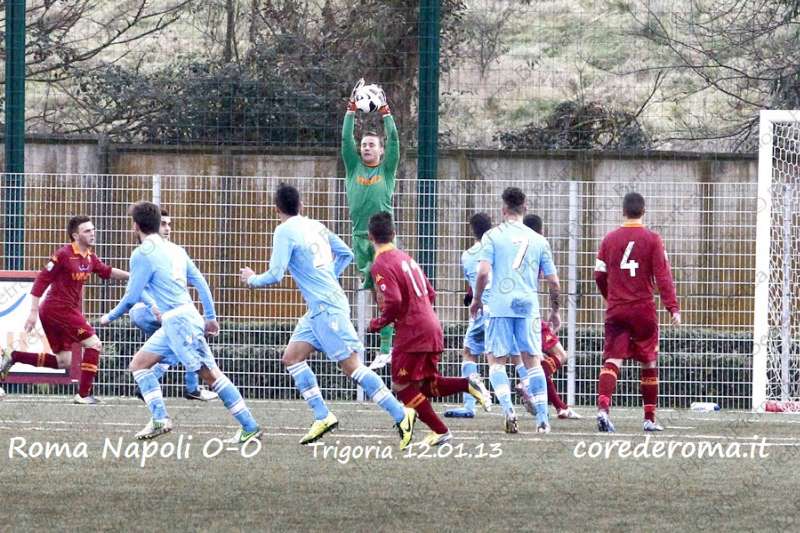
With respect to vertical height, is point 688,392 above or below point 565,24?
below

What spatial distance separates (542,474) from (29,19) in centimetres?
1466

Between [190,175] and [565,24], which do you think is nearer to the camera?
[190,175]

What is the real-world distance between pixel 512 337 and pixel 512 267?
0.57 meters

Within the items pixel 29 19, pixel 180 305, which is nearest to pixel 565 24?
pixel 29 19

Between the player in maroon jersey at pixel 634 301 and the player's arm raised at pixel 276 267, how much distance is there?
292cm

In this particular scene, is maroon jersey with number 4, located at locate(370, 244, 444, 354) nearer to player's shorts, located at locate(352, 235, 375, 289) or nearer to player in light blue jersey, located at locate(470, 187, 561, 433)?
player in light blue jersey, located at locate(470, 187, 561, 433)

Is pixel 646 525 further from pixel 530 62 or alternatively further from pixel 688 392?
pixel 530 62

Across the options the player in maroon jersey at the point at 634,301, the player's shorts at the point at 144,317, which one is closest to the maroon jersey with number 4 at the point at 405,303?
the player in maroon jersey at the point at 634,301

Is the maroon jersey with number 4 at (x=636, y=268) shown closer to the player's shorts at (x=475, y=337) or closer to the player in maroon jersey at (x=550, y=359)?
the player in maroon jersey at (x=550, y=359)

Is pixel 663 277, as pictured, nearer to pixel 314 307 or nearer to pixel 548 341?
pixel 548 341

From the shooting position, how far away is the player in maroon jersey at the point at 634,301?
40.6 feet

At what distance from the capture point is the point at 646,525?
295 inches

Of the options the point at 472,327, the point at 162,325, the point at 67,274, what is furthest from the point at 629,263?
the point at 67,274

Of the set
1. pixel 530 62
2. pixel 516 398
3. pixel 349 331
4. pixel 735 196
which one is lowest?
pixel 516 398
